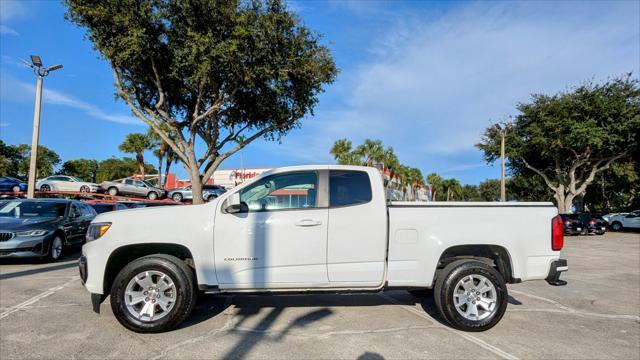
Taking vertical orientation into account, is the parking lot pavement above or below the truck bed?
below

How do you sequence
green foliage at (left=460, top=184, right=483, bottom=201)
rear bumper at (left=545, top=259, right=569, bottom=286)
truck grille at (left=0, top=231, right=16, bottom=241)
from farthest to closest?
green foliage at (left=460, top=184, right=483, bottom=201), truck grille at (left=0, top=231, right=16, bottom=241), rear bumper at (left=545, top=259, right=569, bottom=286)

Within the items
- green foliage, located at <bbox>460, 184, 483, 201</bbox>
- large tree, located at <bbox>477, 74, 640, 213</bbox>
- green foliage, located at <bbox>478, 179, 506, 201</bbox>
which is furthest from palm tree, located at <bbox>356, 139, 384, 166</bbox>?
green foliage, located at <bbox>460, 184, 483, 201</bbox>

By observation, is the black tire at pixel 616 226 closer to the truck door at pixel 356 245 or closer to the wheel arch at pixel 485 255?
the wheel arch at pixel 485 255

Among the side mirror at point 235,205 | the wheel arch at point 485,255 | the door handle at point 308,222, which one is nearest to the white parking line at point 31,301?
the side mirror at point 235,205

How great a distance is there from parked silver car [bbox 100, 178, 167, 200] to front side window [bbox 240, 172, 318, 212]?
2606 cm

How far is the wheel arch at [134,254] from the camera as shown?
4.60 m

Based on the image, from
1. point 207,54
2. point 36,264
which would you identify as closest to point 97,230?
point 36,264

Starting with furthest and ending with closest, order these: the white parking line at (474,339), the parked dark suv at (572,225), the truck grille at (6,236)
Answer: the parked dark suv at (572,225), the truck grille at (6,236), the white parking line at (474,339)

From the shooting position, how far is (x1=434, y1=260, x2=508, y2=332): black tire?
15.0 feet

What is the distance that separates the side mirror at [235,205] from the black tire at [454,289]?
2.45m

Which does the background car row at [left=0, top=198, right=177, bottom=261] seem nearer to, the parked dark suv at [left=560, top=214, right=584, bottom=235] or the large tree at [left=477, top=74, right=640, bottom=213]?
the parked dark suv at [left=560, top=214, right=584, bottom=235]

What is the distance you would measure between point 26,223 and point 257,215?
7423 millimetres

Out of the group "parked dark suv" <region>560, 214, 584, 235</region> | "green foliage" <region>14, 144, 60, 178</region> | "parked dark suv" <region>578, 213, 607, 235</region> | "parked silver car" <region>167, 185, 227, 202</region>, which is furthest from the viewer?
"green foliage" <region>14, 144, 60, 178</region>

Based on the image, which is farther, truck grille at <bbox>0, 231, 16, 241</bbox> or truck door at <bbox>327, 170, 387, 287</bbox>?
truck grille at <bbox>0, 231, 16, 241</bbox>
